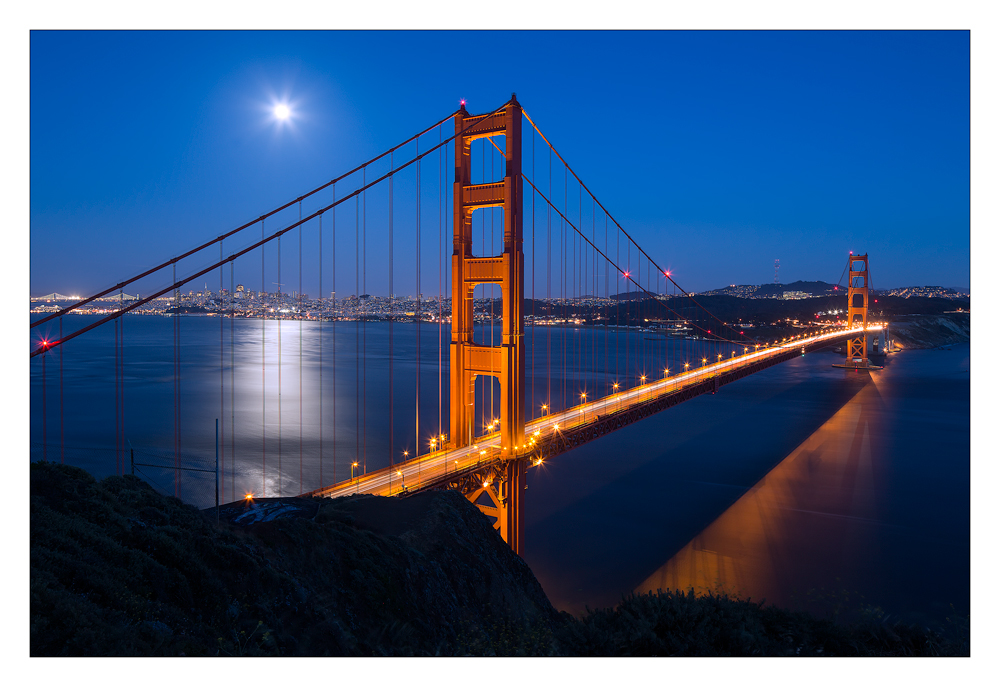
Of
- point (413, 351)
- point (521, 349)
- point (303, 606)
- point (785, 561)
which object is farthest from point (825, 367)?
point (303, 606)

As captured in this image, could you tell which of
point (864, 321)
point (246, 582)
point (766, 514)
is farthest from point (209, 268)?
point (864, 321)

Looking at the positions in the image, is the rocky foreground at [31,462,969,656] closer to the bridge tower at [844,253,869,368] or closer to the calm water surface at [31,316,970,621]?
the calm water surface at [31,316,970,621]

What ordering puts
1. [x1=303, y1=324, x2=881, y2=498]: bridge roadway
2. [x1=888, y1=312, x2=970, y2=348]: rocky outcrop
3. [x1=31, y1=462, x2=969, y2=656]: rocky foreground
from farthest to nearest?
[x1=888, y1=312, x2=970, y2=348]: rocky outcrop
[x1=303, y1=324, x2=881, y2=498]: bridge roadway
[x1=31, y1=462, x2=969, y2=656]: rocky foreground

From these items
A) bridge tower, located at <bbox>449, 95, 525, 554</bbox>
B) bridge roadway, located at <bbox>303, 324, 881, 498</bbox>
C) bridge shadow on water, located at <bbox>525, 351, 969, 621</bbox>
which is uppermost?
bridge tower, located at <bbox>449, 95, 525, 554</bbox>

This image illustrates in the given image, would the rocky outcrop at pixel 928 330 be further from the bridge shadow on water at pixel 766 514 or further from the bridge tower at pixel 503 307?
the bridge tower at pixel 503 307

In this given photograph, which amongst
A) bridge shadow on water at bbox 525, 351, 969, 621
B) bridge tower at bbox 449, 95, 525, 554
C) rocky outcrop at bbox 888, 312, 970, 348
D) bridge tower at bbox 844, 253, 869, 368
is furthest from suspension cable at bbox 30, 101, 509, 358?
rocky outcrop at bbox 888, 312, 970, 348
